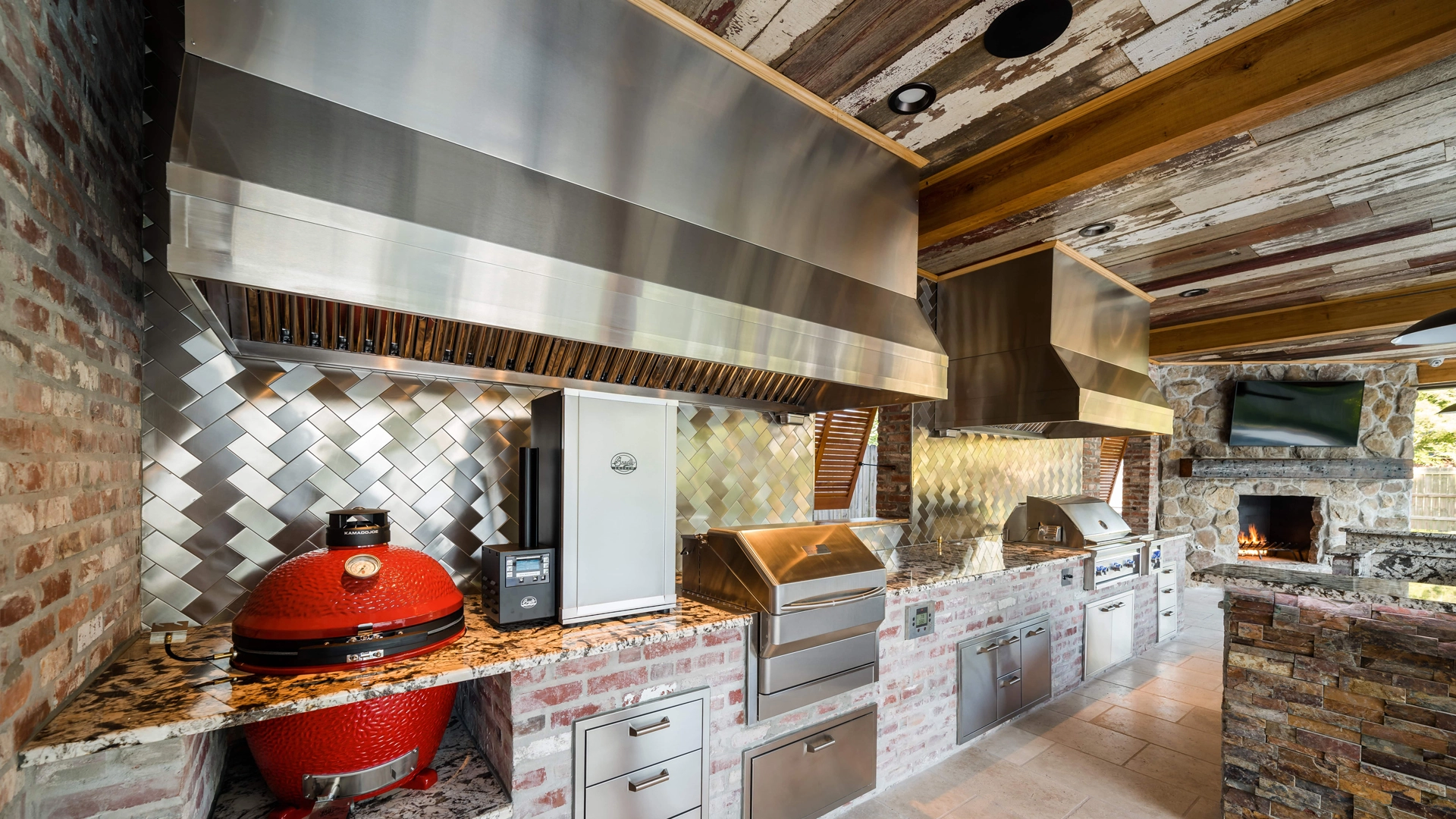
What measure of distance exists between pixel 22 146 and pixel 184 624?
1.30m

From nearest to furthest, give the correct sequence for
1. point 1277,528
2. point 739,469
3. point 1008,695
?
point 739,469, point 1008,695, point 1277,528

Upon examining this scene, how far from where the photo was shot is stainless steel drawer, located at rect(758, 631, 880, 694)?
7.30 ft

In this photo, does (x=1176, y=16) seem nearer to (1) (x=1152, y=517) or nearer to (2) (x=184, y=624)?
(2) (x=184, y=624)

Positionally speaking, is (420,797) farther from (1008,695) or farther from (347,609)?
(1008,695)

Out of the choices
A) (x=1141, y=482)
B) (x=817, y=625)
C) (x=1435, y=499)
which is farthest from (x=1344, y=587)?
(x=1435, y=499)

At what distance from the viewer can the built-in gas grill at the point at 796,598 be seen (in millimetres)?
2182

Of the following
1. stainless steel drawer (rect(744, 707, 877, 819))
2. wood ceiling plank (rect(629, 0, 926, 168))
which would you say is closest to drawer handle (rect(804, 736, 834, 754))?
stainless steel drawer (rect(744, 707, 877, 819))

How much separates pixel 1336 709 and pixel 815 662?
1.97m

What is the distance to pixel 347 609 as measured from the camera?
1.46 m

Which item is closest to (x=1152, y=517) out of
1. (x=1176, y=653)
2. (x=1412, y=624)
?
(x=1176, y=653)

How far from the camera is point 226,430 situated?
1821 millimetres

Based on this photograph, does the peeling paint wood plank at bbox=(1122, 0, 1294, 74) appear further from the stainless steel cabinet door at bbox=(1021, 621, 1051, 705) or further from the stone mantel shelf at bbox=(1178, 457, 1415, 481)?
the stone mantel shelf at bbox=(1178, 457, 1415, 481)

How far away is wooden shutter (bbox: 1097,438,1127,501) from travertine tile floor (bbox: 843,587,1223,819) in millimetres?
4634

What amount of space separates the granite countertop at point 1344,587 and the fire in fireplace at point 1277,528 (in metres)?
6.23
